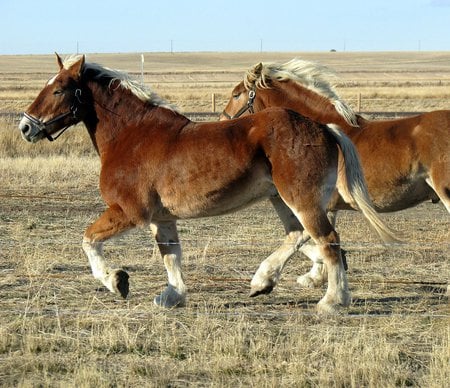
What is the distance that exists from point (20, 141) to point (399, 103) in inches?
996

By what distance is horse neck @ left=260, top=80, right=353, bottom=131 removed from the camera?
9.78m

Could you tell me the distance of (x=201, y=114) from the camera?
108 feet

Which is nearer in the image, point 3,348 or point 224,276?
point 3,348

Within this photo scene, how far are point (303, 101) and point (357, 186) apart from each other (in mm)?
2142

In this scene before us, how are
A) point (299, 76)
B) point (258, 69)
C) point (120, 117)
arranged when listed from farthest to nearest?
point (258, 69), point (299, 76), point (120, 117)

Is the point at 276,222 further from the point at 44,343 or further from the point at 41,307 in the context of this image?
the point at 44,343

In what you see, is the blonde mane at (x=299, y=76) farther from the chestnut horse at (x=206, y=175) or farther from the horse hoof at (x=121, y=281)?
the horse hoof at (x=121, y=281)

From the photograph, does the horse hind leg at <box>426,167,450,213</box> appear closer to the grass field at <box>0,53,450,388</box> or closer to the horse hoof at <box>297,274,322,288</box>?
the grass field at <box>0,53,450,388</box>

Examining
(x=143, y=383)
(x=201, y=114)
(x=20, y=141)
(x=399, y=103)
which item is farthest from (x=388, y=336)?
(x=399, y=103)

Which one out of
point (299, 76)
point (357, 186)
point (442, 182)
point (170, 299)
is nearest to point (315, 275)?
point (357, 186)

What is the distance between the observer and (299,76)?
10.0 metres

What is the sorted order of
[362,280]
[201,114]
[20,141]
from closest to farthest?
[362,280] → [20,141] → [201,114]

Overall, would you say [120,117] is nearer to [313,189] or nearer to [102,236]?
[102,236]

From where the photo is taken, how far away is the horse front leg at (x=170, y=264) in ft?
Result: 26.2
